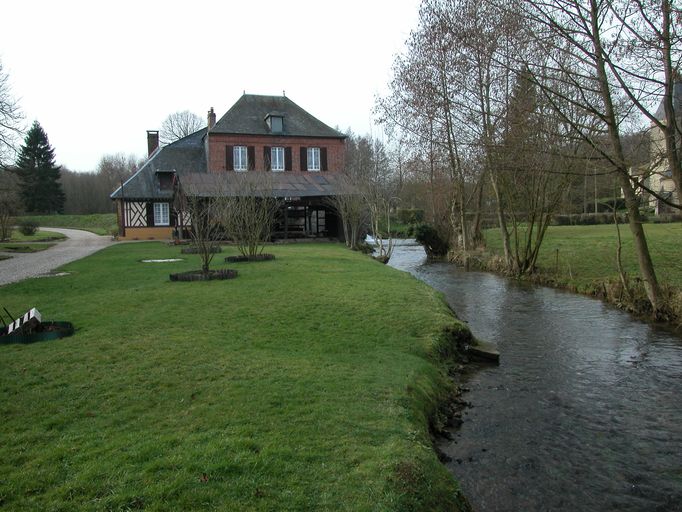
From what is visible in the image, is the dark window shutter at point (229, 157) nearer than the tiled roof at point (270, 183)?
No

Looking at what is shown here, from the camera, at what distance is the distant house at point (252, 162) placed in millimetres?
32750

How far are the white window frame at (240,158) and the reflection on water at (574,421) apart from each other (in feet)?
87.1

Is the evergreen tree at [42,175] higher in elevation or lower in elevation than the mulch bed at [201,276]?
higher

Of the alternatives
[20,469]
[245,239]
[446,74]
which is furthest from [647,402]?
[446,74]

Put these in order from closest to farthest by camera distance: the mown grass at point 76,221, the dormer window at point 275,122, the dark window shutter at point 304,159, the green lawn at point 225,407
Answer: the green lawn at point 225,407
the dormer window at point 275,122
the dark window shutter at point 304,159
the mown grass at point 76,221

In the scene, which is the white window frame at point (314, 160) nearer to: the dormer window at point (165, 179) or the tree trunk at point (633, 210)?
the dormer window at point (165, 179)

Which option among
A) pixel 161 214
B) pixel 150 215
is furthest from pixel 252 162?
pixel 150 215

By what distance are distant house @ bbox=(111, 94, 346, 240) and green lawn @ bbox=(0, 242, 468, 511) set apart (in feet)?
70.7

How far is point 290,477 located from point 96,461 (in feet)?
4.86

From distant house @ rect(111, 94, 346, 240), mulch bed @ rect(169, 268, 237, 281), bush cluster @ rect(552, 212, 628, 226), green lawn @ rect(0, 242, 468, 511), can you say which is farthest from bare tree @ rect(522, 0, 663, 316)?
bush cluster @ rect(552, 212, 628, 226)

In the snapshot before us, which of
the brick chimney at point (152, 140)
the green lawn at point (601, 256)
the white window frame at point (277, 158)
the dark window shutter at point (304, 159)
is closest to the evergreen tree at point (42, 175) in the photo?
the brick chimney at point (152, 140)

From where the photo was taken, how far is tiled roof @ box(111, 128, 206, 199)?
33.4m

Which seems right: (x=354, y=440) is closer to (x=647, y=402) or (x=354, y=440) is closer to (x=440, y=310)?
(x=647, y=402)

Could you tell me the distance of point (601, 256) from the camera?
63.8 ft
